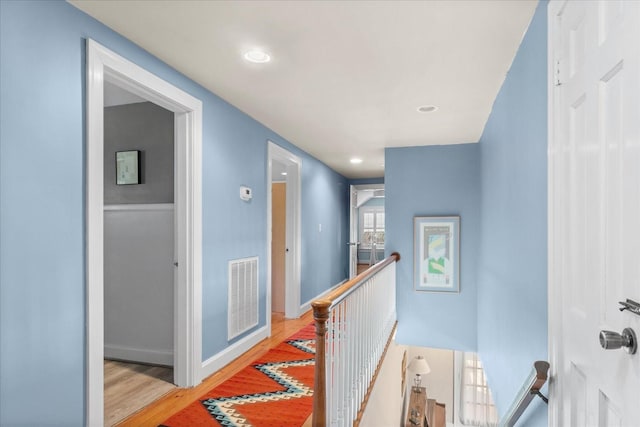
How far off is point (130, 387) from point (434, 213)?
3.83 m

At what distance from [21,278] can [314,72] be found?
212cm

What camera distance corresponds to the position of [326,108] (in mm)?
3578

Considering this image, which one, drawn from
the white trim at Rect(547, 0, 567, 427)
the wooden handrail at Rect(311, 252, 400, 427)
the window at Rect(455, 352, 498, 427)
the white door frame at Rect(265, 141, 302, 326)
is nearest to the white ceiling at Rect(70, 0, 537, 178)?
the white trim at Rect(547, 0, 567, 427)

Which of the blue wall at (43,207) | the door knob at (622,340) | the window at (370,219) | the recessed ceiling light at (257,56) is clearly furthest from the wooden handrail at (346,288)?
the window at (370,219)

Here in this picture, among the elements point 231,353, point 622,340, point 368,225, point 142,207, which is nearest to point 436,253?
point 231,353

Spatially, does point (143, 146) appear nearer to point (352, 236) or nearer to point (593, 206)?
point (593, 206)

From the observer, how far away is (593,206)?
1197 mm

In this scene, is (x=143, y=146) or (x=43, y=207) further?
(x=143, y=146)

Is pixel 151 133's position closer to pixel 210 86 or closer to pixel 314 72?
pixel 210 86

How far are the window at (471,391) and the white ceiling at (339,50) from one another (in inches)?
171

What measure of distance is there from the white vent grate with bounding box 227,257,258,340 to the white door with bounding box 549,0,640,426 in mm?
2596

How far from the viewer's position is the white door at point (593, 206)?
977 millimetres

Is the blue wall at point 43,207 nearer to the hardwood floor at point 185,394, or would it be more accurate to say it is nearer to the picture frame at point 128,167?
the hardwood floor at point 185,394

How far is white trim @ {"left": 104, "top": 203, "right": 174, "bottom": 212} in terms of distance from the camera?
3.35 meters
